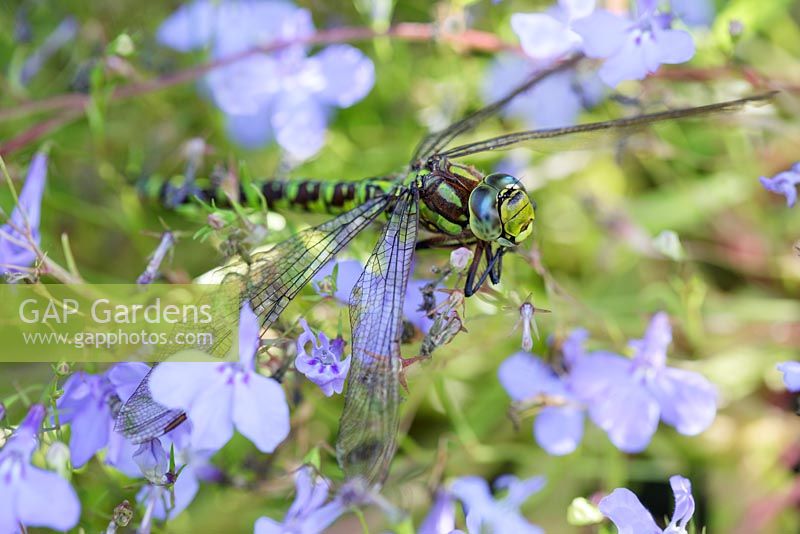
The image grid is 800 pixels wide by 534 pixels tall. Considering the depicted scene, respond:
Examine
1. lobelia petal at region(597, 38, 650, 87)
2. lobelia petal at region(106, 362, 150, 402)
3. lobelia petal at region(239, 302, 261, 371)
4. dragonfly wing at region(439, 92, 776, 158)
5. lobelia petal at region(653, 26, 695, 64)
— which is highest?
lobelia petal at region(653, 26, 695, 64)

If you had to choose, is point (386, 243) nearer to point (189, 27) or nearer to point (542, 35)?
point (542, 35)

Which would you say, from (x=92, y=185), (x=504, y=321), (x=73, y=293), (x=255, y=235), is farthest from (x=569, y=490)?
(x=92, y=185)

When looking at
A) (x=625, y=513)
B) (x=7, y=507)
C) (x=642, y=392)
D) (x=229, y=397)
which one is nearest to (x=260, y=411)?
(x=229, y=397)

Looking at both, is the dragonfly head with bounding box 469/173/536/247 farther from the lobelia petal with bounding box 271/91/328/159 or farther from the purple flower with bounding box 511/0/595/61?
the lobelia petal with bounding box 271/91/328/159

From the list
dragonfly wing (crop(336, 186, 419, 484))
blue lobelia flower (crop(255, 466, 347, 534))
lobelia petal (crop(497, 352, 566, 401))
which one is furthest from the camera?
lobelia petal (crop(497, 352, 566, 401))

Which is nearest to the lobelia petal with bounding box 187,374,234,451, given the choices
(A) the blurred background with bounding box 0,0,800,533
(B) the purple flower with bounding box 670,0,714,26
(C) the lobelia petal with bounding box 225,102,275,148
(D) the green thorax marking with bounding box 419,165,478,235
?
(A) the blurred background with bounding box 0,0,800,533

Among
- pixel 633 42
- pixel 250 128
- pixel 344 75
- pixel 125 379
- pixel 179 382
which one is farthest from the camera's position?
pixel 250 128

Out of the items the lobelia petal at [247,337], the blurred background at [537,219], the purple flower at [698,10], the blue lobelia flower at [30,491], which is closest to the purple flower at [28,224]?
the blurred background at [537,219]
